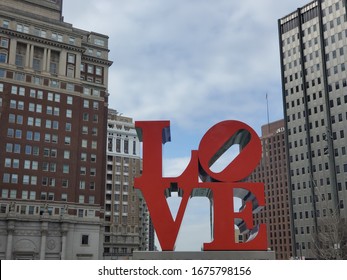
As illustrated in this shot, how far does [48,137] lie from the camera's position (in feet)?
292

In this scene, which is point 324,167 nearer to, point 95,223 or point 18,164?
point 95,223

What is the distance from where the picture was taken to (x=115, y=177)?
141000 millimetres

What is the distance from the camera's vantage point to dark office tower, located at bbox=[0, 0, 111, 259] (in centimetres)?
8269

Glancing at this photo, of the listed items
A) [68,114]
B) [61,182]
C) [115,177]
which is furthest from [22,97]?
[115,177]

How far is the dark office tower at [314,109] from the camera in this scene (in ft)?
329

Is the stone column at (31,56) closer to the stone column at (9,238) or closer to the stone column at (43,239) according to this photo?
the stone column at (9,238)

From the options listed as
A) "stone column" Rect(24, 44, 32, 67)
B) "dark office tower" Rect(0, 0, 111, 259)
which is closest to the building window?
"dark office tower" Rect(0, 0, 111, 259)

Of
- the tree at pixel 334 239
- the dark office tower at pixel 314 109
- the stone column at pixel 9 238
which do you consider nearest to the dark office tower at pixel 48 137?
the stone column at pixel 9 238

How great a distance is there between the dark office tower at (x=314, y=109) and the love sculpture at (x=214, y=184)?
3024 inches

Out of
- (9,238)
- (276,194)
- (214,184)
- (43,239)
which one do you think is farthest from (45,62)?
(276,194)

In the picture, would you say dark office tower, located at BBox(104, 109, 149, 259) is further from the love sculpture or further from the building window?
the love sculpture

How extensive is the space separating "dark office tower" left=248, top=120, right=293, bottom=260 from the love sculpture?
522 ft

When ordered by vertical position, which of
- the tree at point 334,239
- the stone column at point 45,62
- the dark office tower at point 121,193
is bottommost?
the tree at point 334,239
